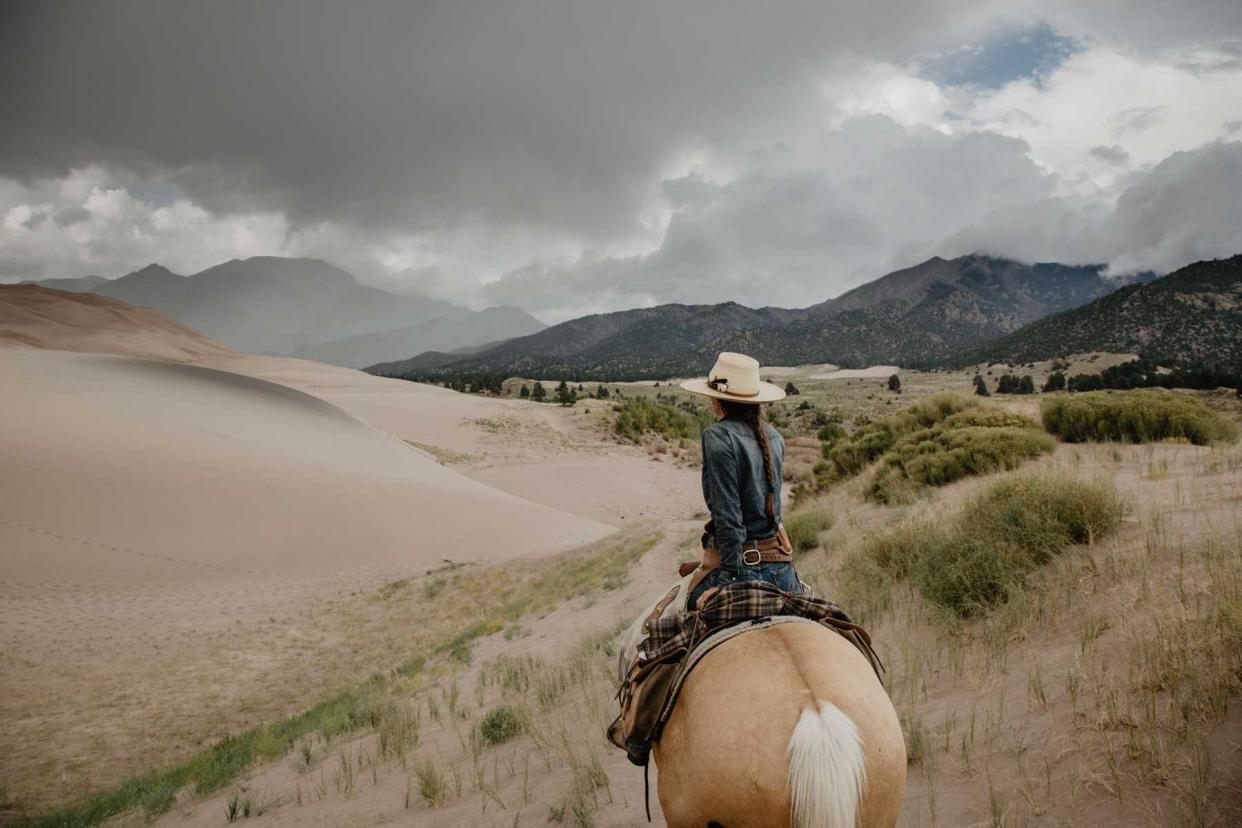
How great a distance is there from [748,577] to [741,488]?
0.51 m

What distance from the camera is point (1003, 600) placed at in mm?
5664

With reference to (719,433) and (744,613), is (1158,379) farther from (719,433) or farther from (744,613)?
(744,613)

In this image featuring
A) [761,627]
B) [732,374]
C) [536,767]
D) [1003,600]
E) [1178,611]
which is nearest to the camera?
[761,627]

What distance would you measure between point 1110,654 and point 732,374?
3.53 metres

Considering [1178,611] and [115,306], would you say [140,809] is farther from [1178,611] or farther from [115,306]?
[115,306]

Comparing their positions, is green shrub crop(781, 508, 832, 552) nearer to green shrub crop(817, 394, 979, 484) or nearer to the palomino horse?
green shrub crop(817, 394, 979, 484)

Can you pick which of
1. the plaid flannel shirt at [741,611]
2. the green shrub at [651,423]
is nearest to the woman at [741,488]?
the plaid flannel shirt at [741,611]

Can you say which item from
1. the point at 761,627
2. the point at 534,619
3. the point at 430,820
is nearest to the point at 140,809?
the point at 430,820

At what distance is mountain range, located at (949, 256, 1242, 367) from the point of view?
211 feet

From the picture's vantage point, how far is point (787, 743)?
217cm

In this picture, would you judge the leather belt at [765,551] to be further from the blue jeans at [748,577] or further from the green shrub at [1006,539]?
the green shrub at [1006,539]

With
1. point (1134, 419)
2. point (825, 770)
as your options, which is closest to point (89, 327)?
point (825, 770)

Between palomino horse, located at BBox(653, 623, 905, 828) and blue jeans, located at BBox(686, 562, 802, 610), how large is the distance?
702 millimetres

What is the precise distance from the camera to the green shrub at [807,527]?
10961mm
